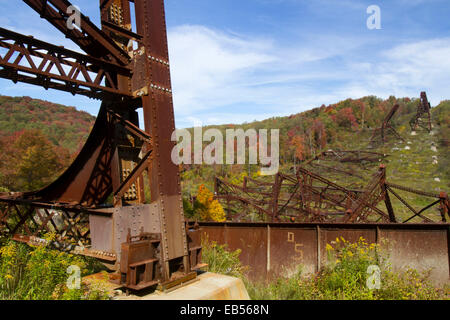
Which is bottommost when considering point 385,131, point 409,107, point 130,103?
point 130,103

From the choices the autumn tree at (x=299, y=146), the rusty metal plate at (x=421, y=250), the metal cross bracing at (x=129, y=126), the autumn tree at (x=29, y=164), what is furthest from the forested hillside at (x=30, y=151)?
the autumn tree at (x=299, y=146)

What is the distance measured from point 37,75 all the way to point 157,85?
2214 mm

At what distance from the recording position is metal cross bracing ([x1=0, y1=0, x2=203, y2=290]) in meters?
5.12

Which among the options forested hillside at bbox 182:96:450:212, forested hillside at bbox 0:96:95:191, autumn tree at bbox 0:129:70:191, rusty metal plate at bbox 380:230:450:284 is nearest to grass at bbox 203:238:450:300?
rusty metal plate at bbox 380:230:450:284

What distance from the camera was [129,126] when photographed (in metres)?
6.22

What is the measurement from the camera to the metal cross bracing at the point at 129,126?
5121mm

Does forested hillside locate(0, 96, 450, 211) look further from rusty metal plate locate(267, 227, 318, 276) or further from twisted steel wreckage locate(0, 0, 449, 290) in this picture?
twisted steel wreckage locate(0, 0, 449, 290)

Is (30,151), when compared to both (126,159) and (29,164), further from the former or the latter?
(126,159)

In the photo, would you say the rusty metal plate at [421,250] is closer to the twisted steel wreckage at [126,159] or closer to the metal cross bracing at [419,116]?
the twisted steel wreckage at [126,159]

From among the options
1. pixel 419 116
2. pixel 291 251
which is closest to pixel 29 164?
pixel 291 251
